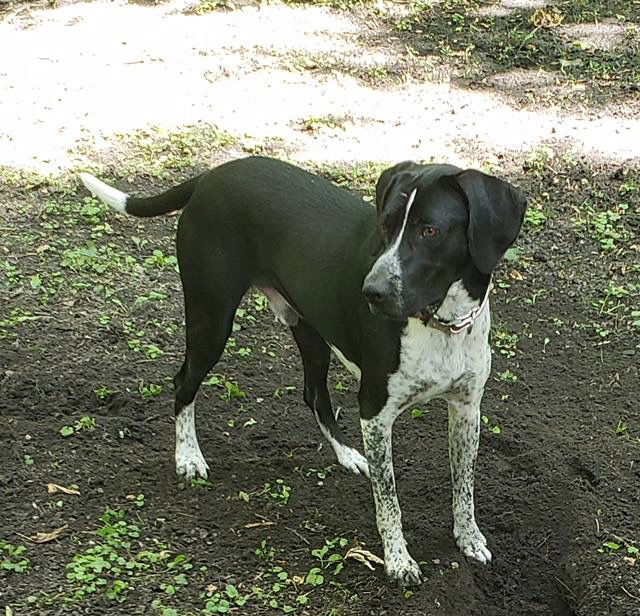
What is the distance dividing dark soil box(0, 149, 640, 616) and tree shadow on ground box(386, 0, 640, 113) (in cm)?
250

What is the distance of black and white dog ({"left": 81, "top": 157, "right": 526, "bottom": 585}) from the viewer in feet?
11.5

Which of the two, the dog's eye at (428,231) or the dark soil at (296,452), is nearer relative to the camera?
the dog's eye at (428,231)

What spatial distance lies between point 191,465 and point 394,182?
1798mm

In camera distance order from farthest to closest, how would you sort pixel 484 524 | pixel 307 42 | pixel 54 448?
pixel 307 42 < pixel 54 448 < pixel 484 524

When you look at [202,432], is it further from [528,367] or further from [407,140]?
[407,140]

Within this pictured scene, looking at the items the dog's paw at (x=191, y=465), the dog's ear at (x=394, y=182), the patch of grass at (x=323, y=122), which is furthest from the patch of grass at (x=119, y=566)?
the patch of grass at (x=323, y=122)

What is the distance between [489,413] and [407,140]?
3.35 m

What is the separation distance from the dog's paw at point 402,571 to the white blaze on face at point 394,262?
4.11 feet

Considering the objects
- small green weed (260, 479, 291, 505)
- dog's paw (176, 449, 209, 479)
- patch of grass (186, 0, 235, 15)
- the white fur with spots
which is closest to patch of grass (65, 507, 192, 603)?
dog's paw (176, 449, 209, 479)

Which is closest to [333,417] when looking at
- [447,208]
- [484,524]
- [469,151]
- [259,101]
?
[484,524]

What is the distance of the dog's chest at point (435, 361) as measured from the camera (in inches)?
150

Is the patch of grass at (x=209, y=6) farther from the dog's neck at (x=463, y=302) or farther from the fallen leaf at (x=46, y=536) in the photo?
the dog's neck at (x=463, y=302)

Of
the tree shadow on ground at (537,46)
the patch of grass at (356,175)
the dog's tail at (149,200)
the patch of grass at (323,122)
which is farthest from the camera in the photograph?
the tree shadow on ground at (537,46)

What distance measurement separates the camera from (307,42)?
32.4 feet
